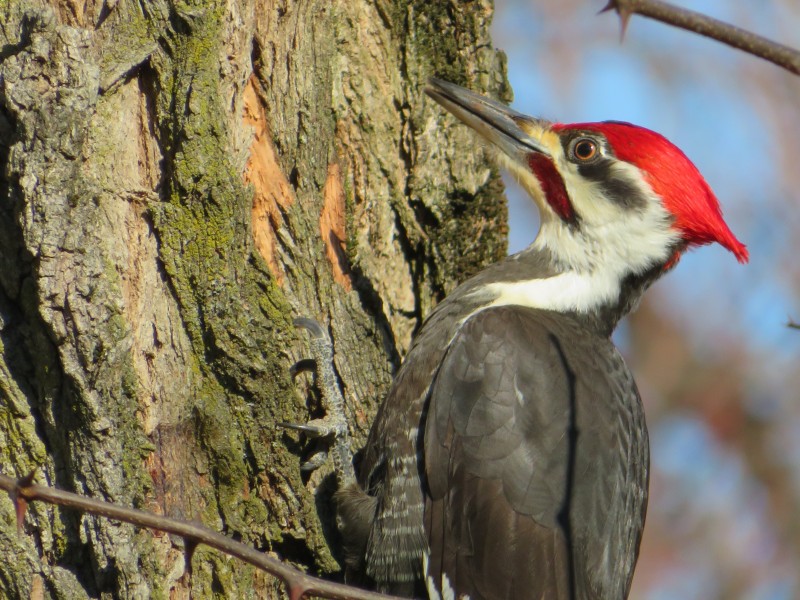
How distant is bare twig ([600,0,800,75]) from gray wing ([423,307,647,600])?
186cm

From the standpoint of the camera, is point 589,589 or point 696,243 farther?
point 696,243

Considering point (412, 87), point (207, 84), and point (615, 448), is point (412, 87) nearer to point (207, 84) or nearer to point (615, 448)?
point (207, 84)

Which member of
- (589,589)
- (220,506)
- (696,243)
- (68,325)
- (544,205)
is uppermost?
(544,205)

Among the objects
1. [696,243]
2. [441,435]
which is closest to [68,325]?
[441,435]

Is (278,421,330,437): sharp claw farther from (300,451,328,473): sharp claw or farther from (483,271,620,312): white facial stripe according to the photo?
(483,271,620,312): white facial stripe

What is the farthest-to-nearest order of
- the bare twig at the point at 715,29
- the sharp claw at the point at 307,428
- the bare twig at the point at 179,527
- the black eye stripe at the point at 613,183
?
the black eye stripe at the point at 613,183
the sharp claw at the point at 307,428
the bare twig at the point at 179,527
the bare twig at the point at 715,29

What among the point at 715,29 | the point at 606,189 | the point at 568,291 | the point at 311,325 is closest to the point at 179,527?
the point at 715,29

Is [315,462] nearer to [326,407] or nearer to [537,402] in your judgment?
[326,407]

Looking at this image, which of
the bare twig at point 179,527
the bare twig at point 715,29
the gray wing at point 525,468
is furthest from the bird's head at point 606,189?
the bare twig at point 715,29

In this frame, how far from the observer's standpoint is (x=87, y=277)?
2.40 m

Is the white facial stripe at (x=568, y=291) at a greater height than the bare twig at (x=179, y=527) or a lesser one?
greater

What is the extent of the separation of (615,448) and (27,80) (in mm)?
2043

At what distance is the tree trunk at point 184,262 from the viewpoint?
2.38 m

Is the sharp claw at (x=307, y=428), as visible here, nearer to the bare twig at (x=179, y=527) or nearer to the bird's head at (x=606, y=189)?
the bird's head at (x=606, y=189)
